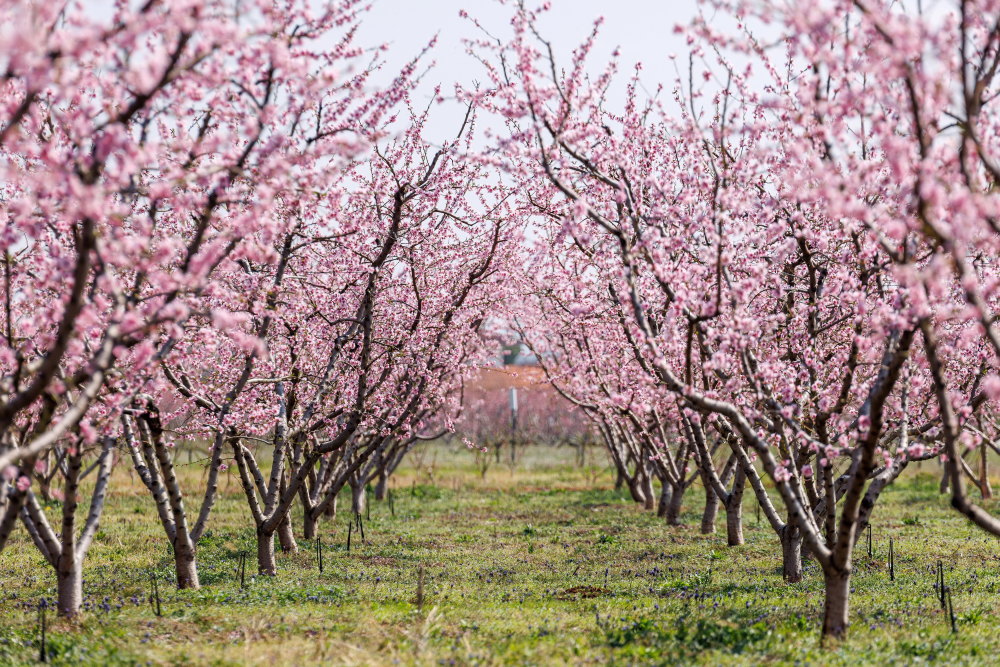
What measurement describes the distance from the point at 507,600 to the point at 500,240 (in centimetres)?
716

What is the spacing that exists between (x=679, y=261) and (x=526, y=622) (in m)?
5.25

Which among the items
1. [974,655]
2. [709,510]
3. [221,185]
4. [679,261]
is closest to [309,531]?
[709,510]

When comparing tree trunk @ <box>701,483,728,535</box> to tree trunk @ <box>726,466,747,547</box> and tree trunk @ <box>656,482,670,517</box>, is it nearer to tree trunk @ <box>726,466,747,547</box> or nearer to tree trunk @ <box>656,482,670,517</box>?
tree trunk @ <box>726,466,747,547</box>

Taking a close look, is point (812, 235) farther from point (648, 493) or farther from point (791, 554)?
point (648, 493)

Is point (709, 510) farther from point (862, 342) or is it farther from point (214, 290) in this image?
point (214, 290)

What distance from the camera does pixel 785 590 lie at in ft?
39.7

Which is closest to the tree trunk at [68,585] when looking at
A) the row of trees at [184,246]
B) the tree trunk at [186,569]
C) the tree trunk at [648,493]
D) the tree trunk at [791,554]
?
the row of trees at [184,246]

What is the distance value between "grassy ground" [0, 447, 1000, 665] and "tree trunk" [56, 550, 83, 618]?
20cm

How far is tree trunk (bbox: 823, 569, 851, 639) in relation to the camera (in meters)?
8.81

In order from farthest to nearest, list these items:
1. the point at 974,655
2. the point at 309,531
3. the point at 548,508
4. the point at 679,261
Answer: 1. the point at 548,508
2. the point at 309,531
3. the point at 679,261
4. the point at 974,655

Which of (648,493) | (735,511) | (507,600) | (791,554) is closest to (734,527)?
(735,511)

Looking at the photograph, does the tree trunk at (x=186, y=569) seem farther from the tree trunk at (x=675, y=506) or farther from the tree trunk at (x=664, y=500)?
the tree trunk at (x=664, y=500)

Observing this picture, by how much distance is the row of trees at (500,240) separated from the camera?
6438mm

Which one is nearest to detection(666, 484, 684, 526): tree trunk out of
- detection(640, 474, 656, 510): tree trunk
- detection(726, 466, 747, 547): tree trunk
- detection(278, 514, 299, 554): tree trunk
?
detection(640, 474, 656, 510): tree trunk
